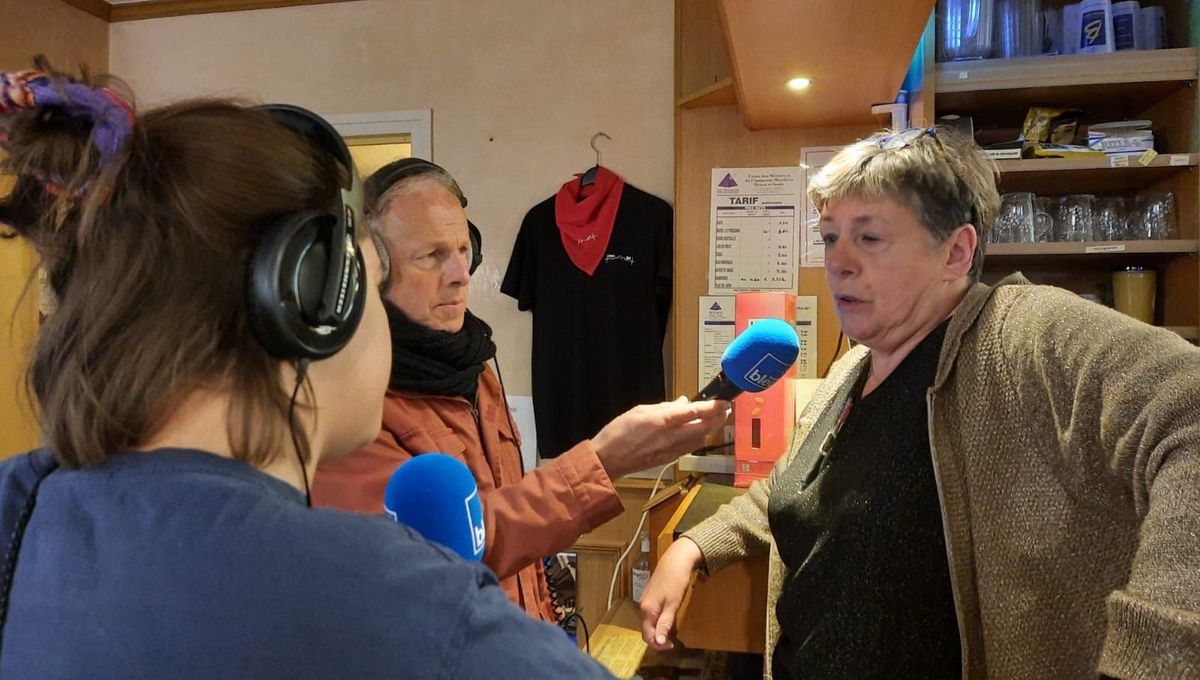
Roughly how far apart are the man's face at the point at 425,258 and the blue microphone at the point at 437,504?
0.54 meters

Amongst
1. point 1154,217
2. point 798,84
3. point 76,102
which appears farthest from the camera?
point 1154,217

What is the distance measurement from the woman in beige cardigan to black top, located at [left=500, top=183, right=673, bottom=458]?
3.92 feet

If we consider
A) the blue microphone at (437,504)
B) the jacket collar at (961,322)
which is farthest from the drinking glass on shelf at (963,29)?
the blue microphone at (437,504)

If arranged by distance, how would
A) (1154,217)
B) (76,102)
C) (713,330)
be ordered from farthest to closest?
(713,330)
(1154,217)
(76,102)

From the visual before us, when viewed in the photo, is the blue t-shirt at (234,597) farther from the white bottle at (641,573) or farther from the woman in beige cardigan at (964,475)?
the white bottle at (641,573)

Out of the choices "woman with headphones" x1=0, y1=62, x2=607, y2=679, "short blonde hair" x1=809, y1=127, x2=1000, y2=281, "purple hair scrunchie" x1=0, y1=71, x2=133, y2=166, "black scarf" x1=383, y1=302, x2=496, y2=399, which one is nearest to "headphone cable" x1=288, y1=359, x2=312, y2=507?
"woman with headphones" x1=0, y1=62, x2=607, y2=679

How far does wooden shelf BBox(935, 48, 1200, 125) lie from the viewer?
6.78ft

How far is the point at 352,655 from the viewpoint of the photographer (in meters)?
0.38

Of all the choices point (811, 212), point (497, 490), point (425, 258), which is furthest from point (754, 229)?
point (497, 490)

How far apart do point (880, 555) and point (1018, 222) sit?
4.99ft

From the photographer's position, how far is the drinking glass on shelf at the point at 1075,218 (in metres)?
2.20

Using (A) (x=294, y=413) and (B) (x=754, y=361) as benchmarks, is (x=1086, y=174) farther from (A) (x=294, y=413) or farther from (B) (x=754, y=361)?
(A) (x=294, y=413)

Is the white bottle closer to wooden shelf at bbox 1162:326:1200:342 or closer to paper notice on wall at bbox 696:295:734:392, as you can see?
paper notice on wall at bbox 696:295:734:392

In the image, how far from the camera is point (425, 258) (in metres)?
1.23
